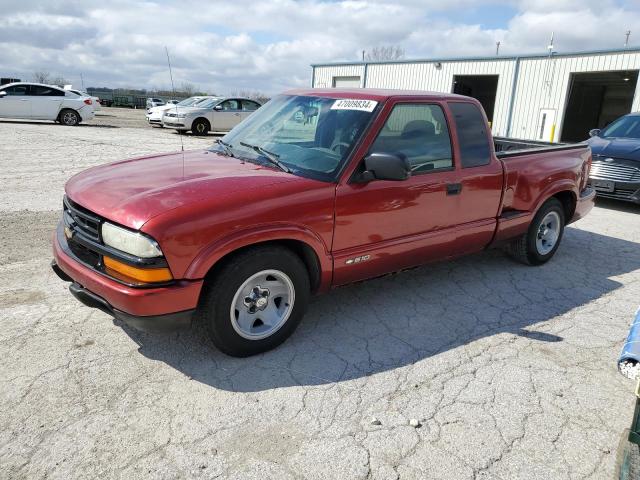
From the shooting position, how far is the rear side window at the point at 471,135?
446 centimetres

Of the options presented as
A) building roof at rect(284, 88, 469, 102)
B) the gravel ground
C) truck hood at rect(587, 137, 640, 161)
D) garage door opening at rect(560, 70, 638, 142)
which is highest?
garage door opening at rect(560, 70, 638, 142)

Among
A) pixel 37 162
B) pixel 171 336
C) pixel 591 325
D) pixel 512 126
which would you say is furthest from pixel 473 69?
pixel 171 336

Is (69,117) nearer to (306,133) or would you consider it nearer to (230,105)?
(230,105)

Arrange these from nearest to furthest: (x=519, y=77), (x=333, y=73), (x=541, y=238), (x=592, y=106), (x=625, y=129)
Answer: (x=541, y=238) → (x=625, y=129) → (x=519, y=77) → (x=333, y=73) → (x=592, y=106)

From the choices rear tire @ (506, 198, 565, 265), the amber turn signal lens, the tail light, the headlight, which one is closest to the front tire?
the amber turn signal lens

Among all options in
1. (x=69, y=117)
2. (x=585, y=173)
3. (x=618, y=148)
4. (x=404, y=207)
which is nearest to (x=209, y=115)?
(x=69, y=117)

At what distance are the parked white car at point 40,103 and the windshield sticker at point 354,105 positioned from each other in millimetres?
18861

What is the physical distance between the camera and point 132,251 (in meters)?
2.91

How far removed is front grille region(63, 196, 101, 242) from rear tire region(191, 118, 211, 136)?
1623 cm

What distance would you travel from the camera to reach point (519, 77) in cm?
2061

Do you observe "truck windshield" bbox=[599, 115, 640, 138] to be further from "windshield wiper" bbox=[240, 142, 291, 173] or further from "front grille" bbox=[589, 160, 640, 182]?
"windshield wiper" bbox=[240, 142, 291, 173]

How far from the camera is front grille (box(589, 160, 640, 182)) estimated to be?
8.66 metres

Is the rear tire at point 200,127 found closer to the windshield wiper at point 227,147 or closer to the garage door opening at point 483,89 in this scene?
the windshield wiper at point 227,147

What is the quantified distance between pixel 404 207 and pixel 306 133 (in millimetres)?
990
